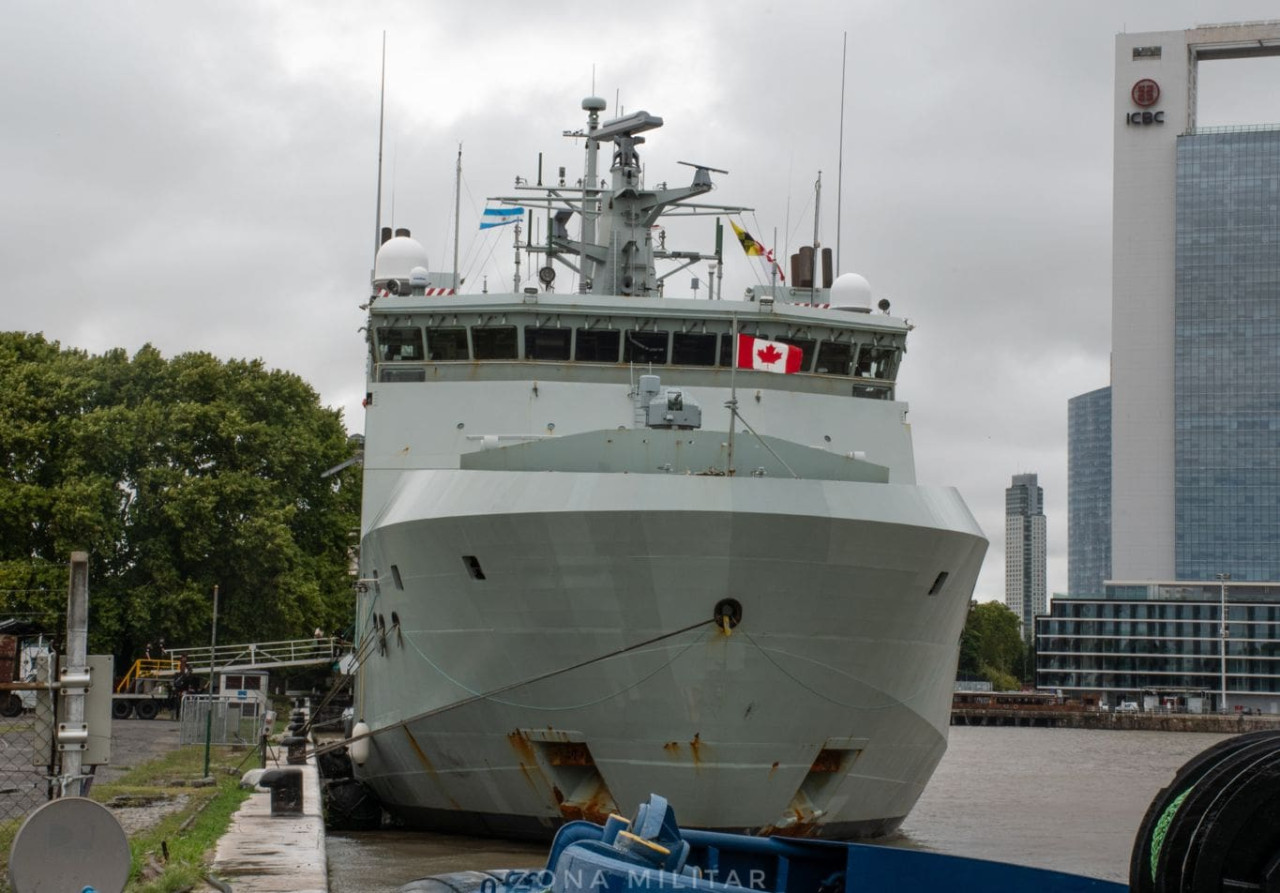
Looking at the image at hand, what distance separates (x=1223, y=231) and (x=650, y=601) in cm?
12060

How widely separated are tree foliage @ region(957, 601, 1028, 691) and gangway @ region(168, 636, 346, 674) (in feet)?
290

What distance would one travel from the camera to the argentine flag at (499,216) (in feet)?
81.6

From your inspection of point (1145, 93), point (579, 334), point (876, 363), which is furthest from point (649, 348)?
point (1145, 93)

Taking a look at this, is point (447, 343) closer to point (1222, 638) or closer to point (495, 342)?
point (495, 342)

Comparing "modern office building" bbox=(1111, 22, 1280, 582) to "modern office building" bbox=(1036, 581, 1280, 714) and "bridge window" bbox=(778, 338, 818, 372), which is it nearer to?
"modern office building" bbox=(1036, 581, 1280, 714)

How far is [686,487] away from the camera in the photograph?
15234mm

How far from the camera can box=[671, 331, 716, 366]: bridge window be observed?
19.9 m

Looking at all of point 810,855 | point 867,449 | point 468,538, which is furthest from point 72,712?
point 867,449

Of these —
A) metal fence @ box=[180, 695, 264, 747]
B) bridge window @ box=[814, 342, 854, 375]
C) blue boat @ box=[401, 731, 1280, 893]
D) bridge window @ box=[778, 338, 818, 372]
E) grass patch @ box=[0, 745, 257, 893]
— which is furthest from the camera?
metal fence @ box=[180, 695, 264, 747]

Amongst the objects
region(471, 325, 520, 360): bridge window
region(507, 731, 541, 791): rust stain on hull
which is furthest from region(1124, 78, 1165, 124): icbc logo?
region(507, 731, 541, 791): rust stain on hull

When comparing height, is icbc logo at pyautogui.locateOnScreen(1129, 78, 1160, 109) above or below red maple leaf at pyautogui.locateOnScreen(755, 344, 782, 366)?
above

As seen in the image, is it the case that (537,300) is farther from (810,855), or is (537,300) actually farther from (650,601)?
(810,855)

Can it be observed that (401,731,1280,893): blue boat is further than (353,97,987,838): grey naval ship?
No

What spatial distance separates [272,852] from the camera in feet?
42.7
